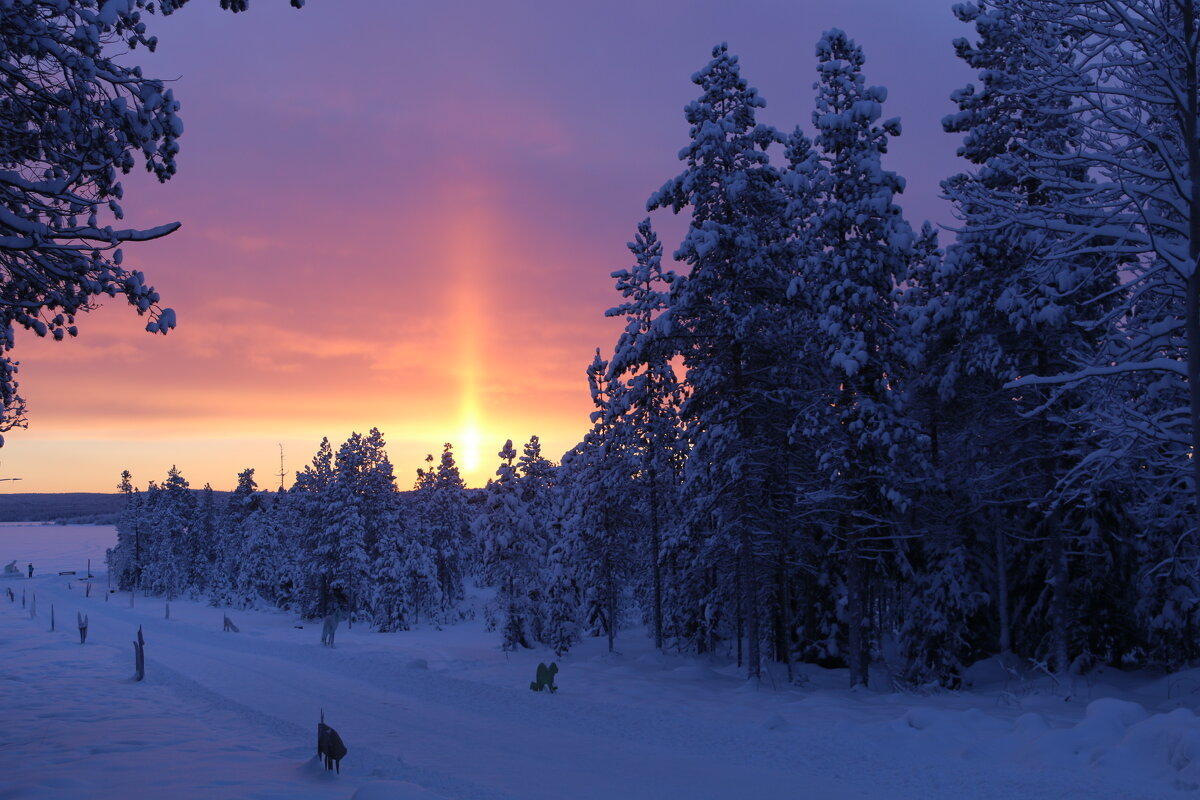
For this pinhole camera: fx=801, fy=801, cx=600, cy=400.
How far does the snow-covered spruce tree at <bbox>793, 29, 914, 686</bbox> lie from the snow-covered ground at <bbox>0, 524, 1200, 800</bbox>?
4620 mm

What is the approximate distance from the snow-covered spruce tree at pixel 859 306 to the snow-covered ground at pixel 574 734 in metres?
4.62

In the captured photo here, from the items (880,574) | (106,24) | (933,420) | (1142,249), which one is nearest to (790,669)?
(880,574)

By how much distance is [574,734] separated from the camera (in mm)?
15781

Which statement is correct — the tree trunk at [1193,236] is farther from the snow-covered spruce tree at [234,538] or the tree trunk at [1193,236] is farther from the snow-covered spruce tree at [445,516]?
the snow-covered spruce tree at [234,538]

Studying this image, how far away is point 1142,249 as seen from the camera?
10531mm

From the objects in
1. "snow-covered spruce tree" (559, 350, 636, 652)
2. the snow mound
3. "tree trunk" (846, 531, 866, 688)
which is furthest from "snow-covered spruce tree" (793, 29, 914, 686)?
"snow-covered spruce tree" (559, 350, 636, 652)

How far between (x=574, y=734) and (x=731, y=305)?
12.3 metres

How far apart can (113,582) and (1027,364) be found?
434 feet

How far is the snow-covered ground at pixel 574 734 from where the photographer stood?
11055 millimetres

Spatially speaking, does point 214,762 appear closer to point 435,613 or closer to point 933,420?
point 933,420

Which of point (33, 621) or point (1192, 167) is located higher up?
point (1192, 167)

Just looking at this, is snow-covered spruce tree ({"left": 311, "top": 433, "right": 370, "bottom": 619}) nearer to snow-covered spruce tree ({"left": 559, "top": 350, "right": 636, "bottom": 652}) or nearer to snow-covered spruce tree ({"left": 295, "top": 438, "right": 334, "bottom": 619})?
snow-covered spruce tree ({"left": 295, "top": 438, "right": 334, "bottom": 619})

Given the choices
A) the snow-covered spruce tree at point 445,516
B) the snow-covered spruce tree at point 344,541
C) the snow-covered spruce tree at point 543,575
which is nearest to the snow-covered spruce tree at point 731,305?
the snow-covered spruce tree at point 543,575

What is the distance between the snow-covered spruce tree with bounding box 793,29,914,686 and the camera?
2112cm
